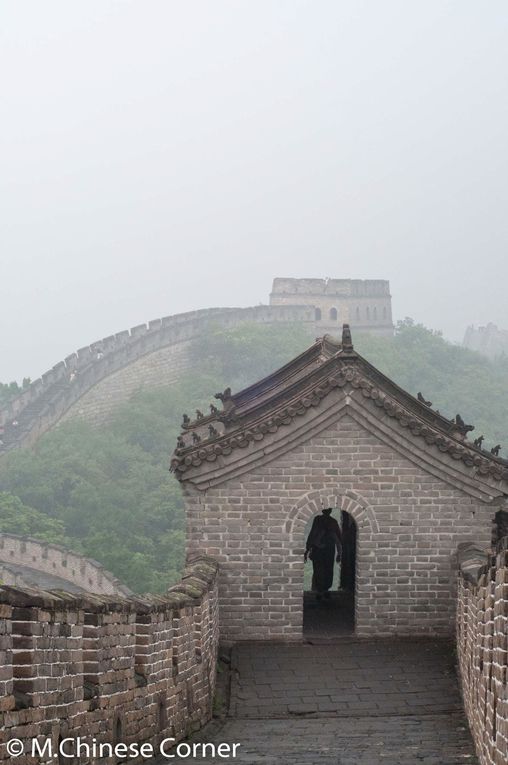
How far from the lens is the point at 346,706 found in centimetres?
1479

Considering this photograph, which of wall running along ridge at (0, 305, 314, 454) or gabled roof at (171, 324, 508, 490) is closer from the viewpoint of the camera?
gabled roof at (171, 324, 508, 490)

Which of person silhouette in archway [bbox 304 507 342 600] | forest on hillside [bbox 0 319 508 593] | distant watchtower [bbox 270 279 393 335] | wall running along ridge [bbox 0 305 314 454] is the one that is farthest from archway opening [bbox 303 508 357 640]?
distant watchtower [bbox 270 279 393 335]

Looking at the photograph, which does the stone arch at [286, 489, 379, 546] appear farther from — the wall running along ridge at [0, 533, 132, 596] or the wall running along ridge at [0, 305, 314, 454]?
the wall running along ridge at [0, 305, 314, 454]

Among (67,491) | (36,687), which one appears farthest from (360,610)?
(67,491)

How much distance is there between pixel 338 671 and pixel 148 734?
5.01m

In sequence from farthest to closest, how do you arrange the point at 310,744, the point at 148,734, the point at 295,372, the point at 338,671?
the point at 295,372
the point at 338,671
the point at 310,744
the point at 148,734

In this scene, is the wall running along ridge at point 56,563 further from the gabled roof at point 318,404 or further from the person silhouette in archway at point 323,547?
the gabled roof at point 318,404

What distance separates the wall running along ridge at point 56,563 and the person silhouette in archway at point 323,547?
41.4ft

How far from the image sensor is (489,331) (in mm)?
107688

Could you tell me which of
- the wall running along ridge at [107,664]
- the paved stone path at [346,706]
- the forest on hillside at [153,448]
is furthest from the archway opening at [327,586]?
the forest on hillside at [153,448]

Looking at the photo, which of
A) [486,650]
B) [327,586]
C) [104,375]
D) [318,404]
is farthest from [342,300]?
[486,650]

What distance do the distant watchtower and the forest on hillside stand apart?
429 centimetres

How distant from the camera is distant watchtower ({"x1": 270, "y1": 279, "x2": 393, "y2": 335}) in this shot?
273 feet

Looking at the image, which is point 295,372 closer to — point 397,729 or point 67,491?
point 397,729
